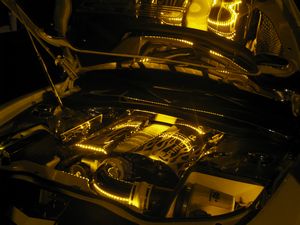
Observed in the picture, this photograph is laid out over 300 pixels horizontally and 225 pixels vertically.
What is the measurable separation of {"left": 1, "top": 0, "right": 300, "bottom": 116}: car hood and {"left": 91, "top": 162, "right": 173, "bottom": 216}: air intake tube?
1.98 ft

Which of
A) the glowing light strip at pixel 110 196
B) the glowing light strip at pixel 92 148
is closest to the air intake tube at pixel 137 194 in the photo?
the glowing light strip at pixel 110 196

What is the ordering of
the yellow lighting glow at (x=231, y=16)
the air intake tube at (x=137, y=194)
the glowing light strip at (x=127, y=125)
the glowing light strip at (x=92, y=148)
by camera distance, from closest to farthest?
1. the air intake tube at (x=137, y=194)
2. the yellow lighting glow at (x=231, y=16)
3. the glowing light strip at (x=92, y=148)
4. the glowing light strip at (x=127, y=125)

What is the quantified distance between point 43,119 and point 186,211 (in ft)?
3.26

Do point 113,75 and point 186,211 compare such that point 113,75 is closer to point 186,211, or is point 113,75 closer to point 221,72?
point 221,72

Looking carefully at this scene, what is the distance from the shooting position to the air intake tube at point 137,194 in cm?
171

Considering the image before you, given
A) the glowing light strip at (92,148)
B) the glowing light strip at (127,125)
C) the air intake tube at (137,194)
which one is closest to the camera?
the air intake tube at (137,194)

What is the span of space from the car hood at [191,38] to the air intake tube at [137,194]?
0.60 meters

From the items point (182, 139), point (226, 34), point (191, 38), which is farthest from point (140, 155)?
point (226, 34)

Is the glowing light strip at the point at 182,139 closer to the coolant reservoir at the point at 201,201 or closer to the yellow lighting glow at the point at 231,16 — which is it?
the coolant reservoir at the point at 201,201

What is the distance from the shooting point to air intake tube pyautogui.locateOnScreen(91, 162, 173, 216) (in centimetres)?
171

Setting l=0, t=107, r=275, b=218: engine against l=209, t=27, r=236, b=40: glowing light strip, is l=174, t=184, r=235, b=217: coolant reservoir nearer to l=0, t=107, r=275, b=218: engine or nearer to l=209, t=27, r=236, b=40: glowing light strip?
l=0, t=107, r=275, b=218: engine

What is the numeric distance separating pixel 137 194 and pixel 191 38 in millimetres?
714

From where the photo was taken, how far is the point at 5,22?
820cm

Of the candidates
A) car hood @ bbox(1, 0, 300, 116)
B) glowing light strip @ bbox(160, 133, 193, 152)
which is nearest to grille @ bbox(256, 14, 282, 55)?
car hood @ bbox(1, 0, 300, 116)
